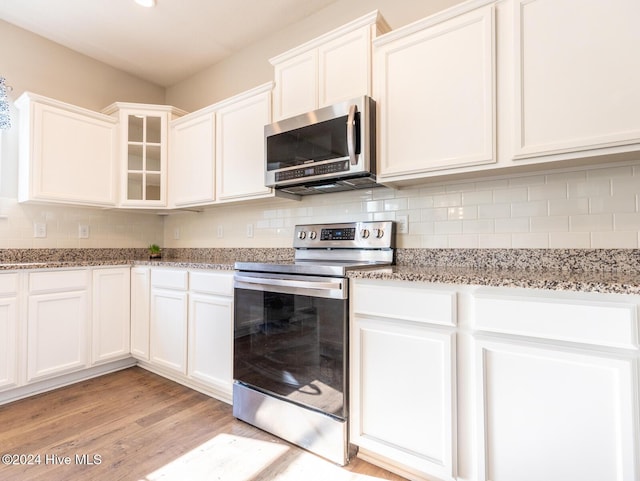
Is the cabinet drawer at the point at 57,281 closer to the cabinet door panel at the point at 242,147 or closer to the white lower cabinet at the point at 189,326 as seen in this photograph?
the white lower cabinet at the point at 189,326

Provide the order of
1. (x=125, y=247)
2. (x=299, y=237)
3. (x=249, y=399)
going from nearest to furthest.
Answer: (x=249, y=399), (x=299, y=237), (x=125, y=247)

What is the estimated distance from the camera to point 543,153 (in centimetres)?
141

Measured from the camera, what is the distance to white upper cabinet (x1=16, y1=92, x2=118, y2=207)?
2449mm

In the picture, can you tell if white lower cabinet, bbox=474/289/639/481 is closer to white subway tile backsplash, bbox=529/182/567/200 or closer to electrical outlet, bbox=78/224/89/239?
white subway tile backsplash, bbox=529/182/567/200

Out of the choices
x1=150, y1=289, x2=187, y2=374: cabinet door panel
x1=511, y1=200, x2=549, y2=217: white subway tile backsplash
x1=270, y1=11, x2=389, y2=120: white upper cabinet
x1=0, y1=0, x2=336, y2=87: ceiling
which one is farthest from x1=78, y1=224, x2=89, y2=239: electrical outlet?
x1=511, y1=200, x2=549, y2=217: white subway tile backsplash

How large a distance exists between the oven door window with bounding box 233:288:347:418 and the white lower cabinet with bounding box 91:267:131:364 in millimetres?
1291

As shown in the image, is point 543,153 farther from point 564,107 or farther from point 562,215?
point 562,215

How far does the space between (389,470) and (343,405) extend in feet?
1.14

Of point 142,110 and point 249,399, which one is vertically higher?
point 142,110

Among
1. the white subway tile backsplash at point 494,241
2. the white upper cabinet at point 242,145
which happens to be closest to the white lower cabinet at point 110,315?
the white upper cabinet at point 242,145

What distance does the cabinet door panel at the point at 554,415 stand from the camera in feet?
3.46

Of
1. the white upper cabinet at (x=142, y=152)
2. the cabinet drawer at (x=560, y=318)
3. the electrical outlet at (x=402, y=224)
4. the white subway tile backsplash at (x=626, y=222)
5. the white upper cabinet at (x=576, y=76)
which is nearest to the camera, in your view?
the cabinet drawer at (x=560, y=318)

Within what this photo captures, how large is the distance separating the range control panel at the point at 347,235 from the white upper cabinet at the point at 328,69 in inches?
29.1

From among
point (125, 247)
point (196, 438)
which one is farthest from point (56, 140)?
point (196, 438)
